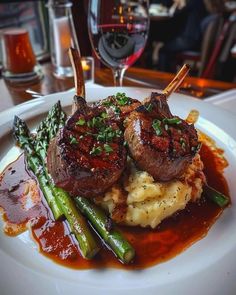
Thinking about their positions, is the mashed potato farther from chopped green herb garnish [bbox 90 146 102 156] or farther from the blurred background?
the blurred background

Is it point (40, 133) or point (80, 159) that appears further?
point (40, 133)

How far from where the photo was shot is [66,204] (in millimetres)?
1835

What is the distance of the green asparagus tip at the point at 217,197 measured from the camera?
6.40ft

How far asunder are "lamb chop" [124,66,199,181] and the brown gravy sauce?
0.90ft

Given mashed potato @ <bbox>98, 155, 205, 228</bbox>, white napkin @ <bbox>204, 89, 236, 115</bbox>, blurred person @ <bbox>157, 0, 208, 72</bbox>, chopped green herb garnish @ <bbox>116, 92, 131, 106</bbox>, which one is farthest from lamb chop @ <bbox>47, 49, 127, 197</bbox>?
blurred person @ <bbox>157, 0, 208, 72</bbox>

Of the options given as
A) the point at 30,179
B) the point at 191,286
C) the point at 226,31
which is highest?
the point at 191,286

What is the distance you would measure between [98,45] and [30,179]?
1.31m

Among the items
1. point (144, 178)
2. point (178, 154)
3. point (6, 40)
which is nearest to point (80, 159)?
point (144, 178)

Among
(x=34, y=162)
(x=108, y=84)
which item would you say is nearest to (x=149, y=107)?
(x=34, y=162)

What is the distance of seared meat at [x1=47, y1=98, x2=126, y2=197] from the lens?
1688 mm

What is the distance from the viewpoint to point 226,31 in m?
6.19

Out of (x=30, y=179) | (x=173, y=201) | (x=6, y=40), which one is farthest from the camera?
(x=6, y=40)

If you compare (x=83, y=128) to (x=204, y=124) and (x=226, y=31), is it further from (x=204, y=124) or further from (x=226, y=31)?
(x=226, y=31)

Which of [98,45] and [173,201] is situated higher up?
[98,45]
